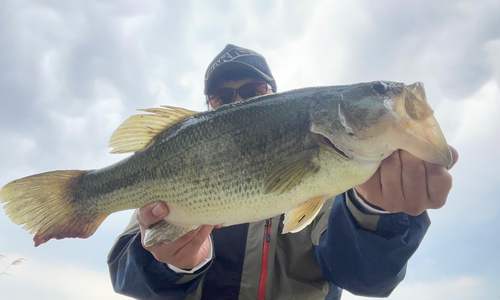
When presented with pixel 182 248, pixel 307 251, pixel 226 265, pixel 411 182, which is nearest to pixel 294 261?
pixel 307 251

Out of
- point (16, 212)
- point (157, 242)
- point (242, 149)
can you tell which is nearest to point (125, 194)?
point (157, 242)

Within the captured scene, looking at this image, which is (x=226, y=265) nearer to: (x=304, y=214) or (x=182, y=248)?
(x=182, y=248)

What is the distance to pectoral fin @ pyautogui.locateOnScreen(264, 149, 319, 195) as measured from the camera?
4.26 feet

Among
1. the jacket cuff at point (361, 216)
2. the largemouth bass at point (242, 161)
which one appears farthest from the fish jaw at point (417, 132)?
the jacket cuff at point (361, 216)

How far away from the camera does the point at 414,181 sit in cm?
128

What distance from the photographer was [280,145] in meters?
1.39

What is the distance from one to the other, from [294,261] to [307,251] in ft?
0.50

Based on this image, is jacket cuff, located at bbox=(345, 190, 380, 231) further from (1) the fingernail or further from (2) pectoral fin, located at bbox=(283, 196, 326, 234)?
(1) the fingernail

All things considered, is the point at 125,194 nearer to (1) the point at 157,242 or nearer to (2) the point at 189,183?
(1) the point at 157,242

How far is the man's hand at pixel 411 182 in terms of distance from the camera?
4.14ft

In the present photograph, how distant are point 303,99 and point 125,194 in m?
1.31

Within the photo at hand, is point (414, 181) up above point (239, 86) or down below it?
below

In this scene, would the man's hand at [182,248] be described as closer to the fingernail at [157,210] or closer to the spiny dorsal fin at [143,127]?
the fingernail at [157,210]

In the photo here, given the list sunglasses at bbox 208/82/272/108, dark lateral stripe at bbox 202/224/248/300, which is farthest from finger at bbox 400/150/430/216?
sunglasses at bbox 208/82/272/108
